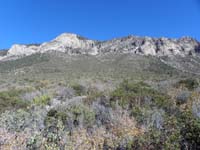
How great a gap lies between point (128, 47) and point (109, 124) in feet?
456

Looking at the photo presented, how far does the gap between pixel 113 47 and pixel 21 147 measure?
15261cm

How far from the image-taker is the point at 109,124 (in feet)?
77.3

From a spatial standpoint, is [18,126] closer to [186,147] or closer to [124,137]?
[124,137]

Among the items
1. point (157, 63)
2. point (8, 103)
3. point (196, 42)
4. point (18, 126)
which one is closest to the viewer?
point (18, 126)

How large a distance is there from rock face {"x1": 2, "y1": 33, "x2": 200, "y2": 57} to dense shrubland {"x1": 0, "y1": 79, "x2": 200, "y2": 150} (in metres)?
115

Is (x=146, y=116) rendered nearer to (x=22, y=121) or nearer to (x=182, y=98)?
(x=22, y=121)

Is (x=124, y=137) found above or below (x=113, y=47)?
below

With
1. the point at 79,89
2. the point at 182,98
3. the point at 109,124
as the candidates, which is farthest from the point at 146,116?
A: the point at 79,89

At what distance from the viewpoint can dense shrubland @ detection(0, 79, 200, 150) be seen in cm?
1562

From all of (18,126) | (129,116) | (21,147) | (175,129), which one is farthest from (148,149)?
(18,126)

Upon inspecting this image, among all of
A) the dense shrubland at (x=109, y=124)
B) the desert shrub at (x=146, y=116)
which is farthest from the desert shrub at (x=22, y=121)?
the desert shrub at (x=146, y=116)

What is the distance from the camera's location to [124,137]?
17.4 m

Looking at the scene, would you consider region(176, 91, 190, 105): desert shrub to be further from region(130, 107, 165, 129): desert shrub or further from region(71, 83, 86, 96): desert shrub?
region(71, 83, 86, 96): desert shrub

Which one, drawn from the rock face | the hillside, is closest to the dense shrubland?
the hillside
